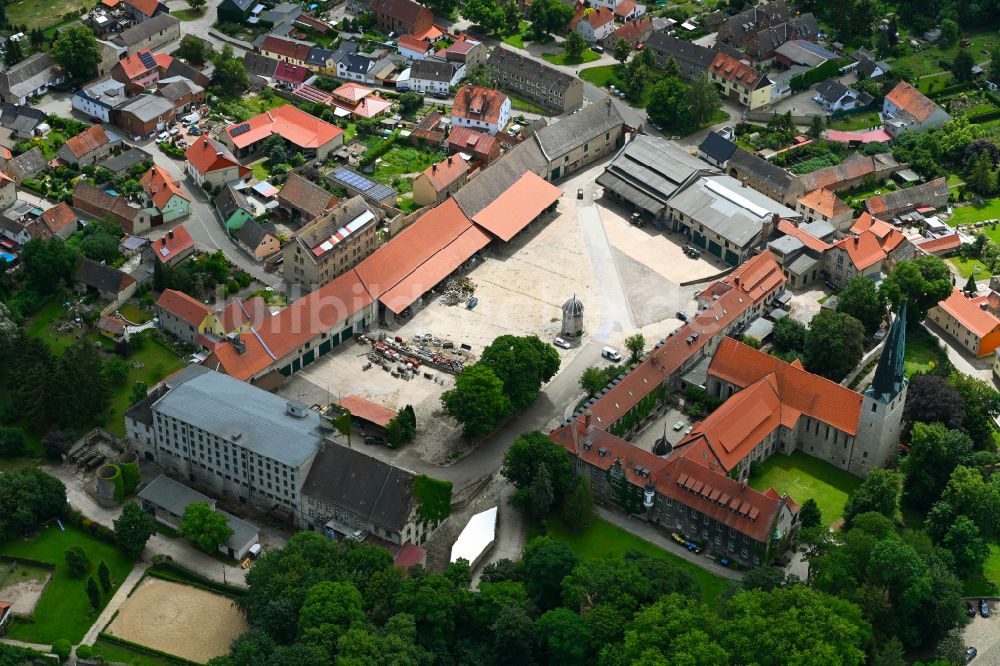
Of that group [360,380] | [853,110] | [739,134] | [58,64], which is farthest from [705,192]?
[58,64]

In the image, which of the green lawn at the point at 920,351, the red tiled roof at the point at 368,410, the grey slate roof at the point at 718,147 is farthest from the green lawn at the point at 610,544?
the grey slate roof at the point at 718,147

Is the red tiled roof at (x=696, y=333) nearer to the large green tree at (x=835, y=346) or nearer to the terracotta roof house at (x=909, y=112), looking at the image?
the large green tree at (x=835, y=346)

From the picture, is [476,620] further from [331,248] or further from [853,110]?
[853,110]

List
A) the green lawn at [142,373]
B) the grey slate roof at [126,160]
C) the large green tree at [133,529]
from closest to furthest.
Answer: the large green tree at [133,529] < the green lawn at [142,373] < the grey slate roof at [126,160]

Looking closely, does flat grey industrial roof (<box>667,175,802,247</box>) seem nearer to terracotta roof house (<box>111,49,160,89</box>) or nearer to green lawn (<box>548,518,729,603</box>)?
green lawn (<box>548,518,729,603</box>)

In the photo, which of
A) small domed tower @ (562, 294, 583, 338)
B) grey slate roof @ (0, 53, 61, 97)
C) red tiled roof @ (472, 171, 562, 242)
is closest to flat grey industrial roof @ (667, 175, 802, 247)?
red tiled roof @ (472, 171, 562, 242)

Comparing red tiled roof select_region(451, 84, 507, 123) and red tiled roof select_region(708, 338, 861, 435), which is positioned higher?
red tiled roof select_region(708, 338, 861, 435)
